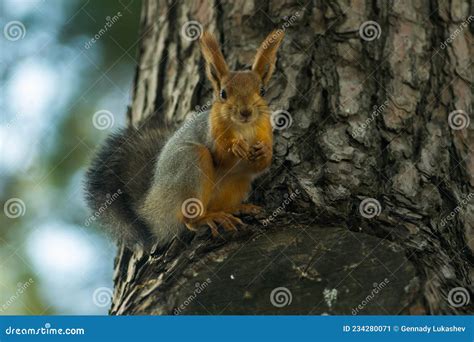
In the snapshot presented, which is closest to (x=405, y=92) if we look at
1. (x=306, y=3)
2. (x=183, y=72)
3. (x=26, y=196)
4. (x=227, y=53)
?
(x=306, y=3)

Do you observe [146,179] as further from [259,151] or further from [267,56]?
[267,56]

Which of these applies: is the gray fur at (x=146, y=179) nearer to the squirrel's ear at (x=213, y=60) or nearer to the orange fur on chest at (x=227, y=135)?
the orange fur on chest at (x=227, y=135)

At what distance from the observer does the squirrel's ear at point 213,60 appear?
3023 mm

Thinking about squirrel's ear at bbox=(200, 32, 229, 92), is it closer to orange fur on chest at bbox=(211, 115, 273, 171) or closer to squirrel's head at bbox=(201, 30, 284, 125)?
squirrel's head at bbox=(201, 30, 284, 125)

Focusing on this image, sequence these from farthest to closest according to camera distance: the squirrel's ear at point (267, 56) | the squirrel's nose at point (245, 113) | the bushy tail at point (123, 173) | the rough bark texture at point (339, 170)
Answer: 1. the bushy tail at point (123, 173)
2. the squirrel's nose at point (245, 113)
3. the squirrel's ear at point (267, 56)
4. the rough bark texture at point (339, 170)

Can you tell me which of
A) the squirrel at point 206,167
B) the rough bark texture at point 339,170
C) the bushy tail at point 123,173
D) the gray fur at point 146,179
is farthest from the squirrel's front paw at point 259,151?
the bushy tail at point 123,173

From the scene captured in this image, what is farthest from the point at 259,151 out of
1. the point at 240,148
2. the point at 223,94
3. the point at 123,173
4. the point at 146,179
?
the point at 123,173

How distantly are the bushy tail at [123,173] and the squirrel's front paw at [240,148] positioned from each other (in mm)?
515

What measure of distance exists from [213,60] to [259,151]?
0.48 meters

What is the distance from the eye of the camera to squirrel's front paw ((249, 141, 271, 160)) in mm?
3107

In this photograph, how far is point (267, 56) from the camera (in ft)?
10.2

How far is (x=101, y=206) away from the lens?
3.50 metres

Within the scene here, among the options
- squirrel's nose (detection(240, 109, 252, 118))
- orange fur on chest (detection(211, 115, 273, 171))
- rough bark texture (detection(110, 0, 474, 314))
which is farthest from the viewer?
orange fur on chest (detection(211, 115, 273, 171))

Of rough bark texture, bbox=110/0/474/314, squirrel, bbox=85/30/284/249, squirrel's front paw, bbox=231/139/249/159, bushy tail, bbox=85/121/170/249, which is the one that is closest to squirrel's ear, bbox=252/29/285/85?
squirrel, bbox=85/30/284/249
